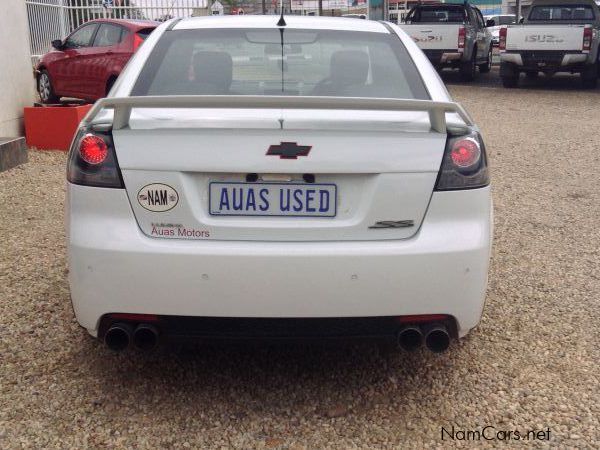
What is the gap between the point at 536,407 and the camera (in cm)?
313

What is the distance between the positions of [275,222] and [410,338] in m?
0.68

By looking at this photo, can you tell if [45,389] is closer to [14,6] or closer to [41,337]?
[41,337]

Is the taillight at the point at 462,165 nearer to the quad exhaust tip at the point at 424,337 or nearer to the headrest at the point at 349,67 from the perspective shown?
the quad exhaust tip at the point at 424,337

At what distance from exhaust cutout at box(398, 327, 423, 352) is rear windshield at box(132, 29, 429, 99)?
1.09 meters

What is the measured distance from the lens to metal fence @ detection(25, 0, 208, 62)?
53.4 feet

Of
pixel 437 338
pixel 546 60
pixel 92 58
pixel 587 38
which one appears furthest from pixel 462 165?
pixel 546 60

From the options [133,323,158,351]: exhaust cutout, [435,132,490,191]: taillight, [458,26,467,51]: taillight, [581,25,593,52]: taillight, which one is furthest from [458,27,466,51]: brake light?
[133,323,158,351]: exhaust cutout

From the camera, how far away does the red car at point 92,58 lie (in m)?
12.3

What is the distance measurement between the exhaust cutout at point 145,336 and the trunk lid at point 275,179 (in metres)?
0.36

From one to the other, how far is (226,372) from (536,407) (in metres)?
1.33

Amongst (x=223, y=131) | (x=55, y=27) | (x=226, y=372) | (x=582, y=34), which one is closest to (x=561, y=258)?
(x=226, y=372)

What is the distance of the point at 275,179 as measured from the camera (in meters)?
2.75

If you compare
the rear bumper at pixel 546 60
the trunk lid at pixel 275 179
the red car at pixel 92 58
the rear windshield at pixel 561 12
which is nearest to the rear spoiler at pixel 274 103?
the trunk lid at pixel 275 179

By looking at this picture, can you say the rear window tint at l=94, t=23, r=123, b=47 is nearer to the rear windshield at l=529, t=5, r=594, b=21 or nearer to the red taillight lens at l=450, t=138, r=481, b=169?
the rear windshield at l=529, t=5, r=594, b=21
